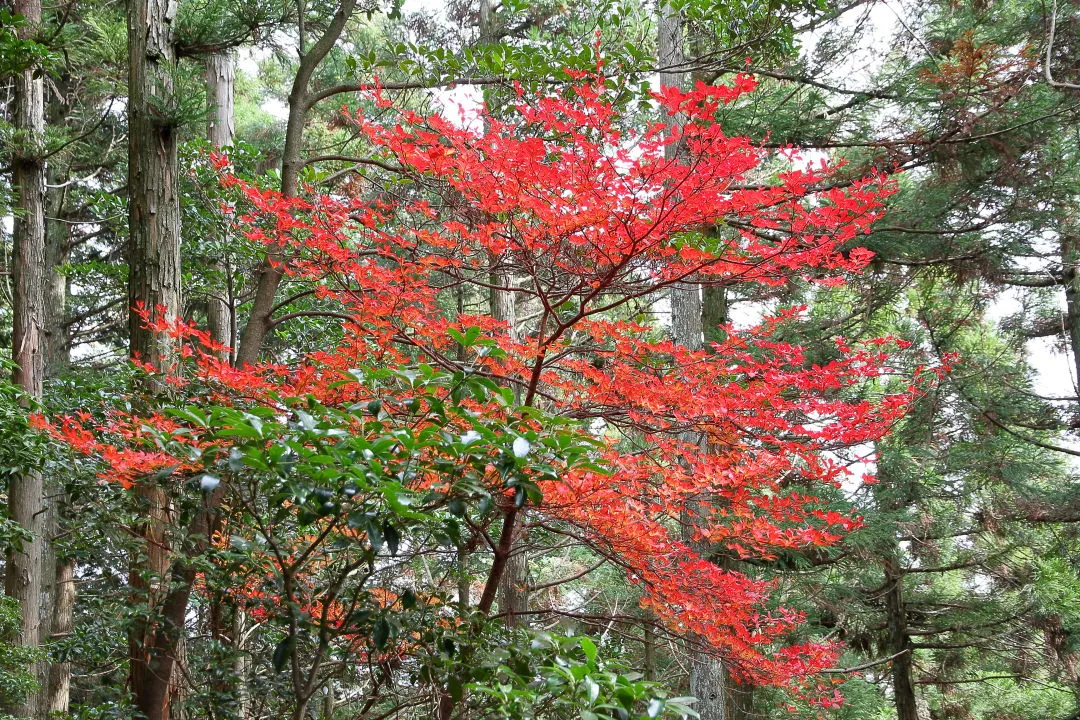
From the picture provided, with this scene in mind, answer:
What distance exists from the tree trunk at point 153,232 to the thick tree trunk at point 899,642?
7.63m

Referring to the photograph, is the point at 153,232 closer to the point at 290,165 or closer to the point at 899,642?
the point at 290,165

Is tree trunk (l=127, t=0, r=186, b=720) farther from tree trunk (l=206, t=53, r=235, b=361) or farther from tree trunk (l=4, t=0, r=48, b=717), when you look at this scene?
tree trunk (l=4, t=0, r=48, b=717)

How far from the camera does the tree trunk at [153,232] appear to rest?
354cm

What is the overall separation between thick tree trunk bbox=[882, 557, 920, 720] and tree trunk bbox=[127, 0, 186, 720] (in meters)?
7.63

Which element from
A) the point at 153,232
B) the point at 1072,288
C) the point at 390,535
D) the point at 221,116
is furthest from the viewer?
the point at 1072,288

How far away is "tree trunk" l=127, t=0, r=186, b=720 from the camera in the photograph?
3537mm

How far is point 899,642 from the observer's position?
354 inches

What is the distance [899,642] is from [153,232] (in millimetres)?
8966

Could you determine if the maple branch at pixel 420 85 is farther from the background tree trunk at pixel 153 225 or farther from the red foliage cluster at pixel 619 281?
the background tree trunk at pixel 153 225

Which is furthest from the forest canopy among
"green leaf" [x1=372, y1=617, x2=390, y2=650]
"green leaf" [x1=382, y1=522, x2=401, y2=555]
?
"green leaf" [x1=372, y1=617, x2=390, y2=650]

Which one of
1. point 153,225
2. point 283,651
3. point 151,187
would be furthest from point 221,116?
point 283,651

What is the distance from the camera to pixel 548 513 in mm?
3568

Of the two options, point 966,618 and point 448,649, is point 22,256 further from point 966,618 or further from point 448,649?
point 966,618

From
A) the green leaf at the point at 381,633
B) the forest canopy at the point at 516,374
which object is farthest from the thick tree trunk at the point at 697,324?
the green leaf at the point at 381,633
